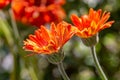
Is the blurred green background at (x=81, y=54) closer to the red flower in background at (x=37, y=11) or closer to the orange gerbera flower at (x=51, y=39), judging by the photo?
the red flower in background at (x=37, y=11)

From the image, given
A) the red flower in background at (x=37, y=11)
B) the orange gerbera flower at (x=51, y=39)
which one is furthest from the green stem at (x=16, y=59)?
the orange gerbera flower at (x=51, y=39)

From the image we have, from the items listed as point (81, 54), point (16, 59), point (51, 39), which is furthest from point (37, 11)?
point (51, 39)

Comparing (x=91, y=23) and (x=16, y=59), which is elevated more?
(x=16, y=59)

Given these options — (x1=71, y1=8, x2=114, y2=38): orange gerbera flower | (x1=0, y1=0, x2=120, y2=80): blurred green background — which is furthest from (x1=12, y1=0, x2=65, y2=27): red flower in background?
(x1=71, y1=8, x2=114, y2=38): orange gerbera flower

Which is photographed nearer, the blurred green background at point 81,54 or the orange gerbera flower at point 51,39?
the orange gerbera flower at point 51,39

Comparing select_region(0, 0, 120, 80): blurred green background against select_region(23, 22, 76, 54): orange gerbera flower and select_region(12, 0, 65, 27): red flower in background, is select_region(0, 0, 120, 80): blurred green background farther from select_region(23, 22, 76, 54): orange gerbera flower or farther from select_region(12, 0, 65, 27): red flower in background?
select_region(23, 22, 76, 54): orange gerbera flower

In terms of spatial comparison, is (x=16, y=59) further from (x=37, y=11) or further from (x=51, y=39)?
(x=51, y=39)

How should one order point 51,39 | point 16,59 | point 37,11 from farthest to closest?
point 37,11 → point 16,59 → point 51,39

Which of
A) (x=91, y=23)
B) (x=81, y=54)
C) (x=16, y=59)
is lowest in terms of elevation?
(x=91, y=23)
